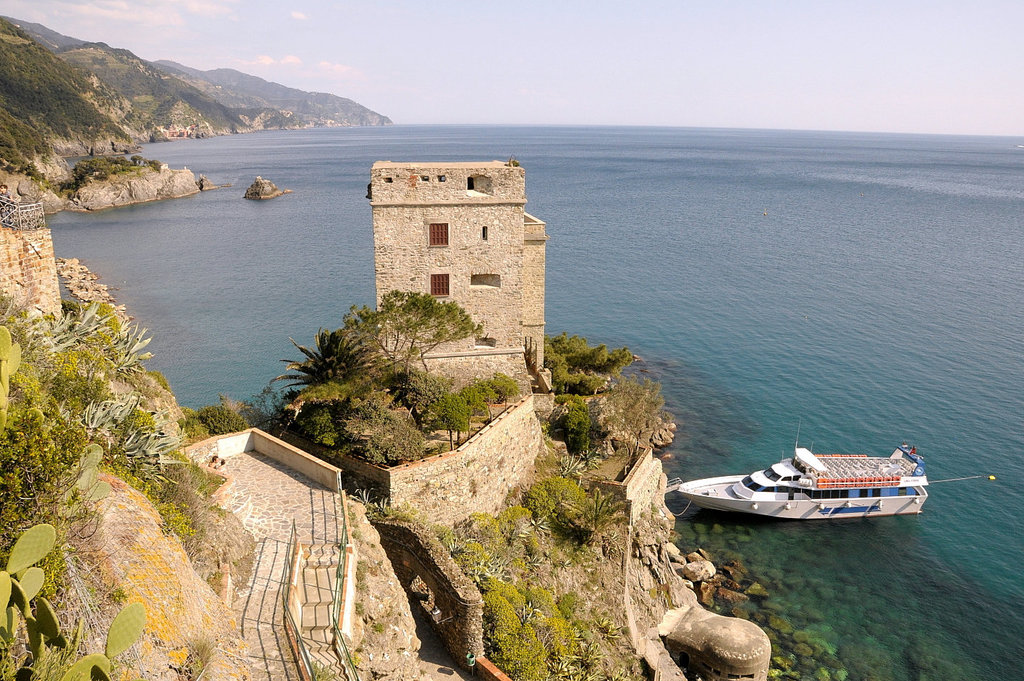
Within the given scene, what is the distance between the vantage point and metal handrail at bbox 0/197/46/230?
14523 millimetres

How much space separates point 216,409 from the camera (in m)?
20.4

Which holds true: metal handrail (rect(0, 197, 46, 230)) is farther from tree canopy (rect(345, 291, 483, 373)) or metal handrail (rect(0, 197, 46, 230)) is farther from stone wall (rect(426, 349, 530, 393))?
stone wall (rect(426, 349, 530, 393))

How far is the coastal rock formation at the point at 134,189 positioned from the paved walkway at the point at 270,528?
9548cm

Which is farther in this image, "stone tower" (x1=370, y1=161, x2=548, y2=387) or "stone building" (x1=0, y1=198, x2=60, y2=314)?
"stone tower" (x1=370, y1=161, x2=548, y2=387)

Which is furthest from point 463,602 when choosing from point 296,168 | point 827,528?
point 296,168

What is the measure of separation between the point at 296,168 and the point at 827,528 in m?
148

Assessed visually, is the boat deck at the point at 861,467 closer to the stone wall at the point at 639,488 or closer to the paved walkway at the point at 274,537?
the stone wall at the point at 639,488

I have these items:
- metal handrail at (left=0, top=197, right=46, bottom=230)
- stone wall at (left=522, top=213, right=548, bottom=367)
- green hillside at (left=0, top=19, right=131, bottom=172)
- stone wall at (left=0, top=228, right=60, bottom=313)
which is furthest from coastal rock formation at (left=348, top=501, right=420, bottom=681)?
green hillside at (left=0, top=19, right=131, bottom=172)

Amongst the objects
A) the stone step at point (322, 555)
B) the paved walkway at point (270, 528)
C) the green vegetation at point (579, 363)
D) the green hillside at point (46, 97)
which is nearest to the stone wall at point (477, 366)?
the green vegetation at point (579, 363)

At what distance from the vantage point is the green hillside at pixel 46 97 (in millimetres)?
125125

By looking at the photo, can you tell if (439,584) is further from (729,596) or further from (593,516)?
(729,596)

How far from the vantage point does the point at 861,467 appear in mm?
30578

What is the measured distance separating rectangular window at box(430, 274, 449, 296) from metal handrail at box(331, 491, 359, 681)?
33.1 feet

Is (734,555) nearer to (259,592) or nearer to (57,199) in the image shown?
(259,592)
